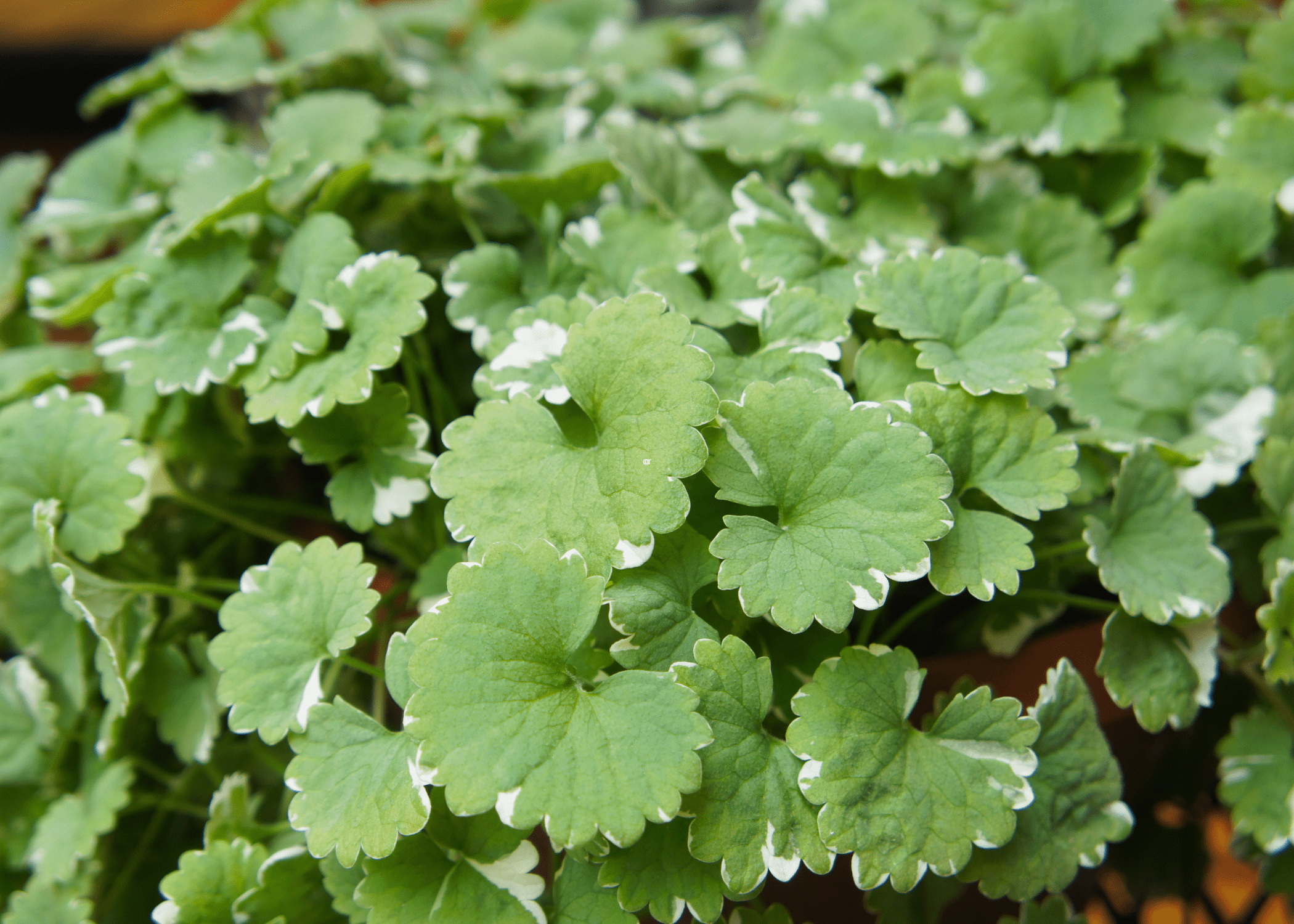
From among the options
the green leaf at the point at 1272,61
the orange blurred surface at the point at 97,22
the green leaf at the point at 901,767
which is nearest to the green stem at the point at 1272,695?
the green leaf at the point at 901,767

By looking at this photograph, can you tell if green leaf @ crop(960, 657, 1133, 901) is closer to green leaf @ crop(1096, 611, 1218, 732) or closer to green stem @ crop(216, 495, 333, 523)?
green leaf @ crop(1096, 611, 1218, 732)

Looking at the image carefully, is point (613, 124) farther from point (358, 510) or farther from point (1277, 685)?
point (1277, 685)

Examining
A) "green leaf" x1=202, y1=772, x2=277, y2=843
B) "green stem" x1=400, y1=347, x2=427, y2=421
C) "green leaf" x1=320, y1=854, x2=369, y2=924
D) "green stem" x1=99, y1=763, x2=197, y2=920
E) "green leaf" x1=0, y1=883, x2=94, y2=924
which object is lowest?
"green stem" x1=99, y1=763, x2=197, y2=920

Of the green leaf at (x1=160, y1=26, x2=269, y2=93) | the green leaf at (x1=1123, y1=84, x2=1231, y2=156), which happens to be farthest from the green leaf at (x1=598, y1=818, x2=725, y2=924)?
the green leaf at (x1=160, y1=26, x2=269, y2=93)

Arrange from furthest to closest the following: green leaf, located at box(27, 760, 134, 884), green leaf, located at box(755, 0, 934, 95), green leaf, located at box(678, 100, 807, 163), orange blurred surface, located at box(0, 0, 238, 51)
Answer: orange blurred surface, located at box(0, 0, 238, 51) < green leaf, located at box(755, 0, 934, 95) < green leaf, located at box(678, 100, 807, 163) < green leaf, located at box(27, 760, 134, 884)

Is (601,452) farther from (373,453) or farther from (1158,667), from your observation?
(1158,667)

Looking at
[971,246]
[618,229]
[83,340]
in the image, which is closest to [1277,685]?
[971,246]

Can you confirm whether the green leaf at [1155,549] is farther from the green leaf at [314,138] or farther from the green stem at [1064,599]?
the green leaf at [314,138]
